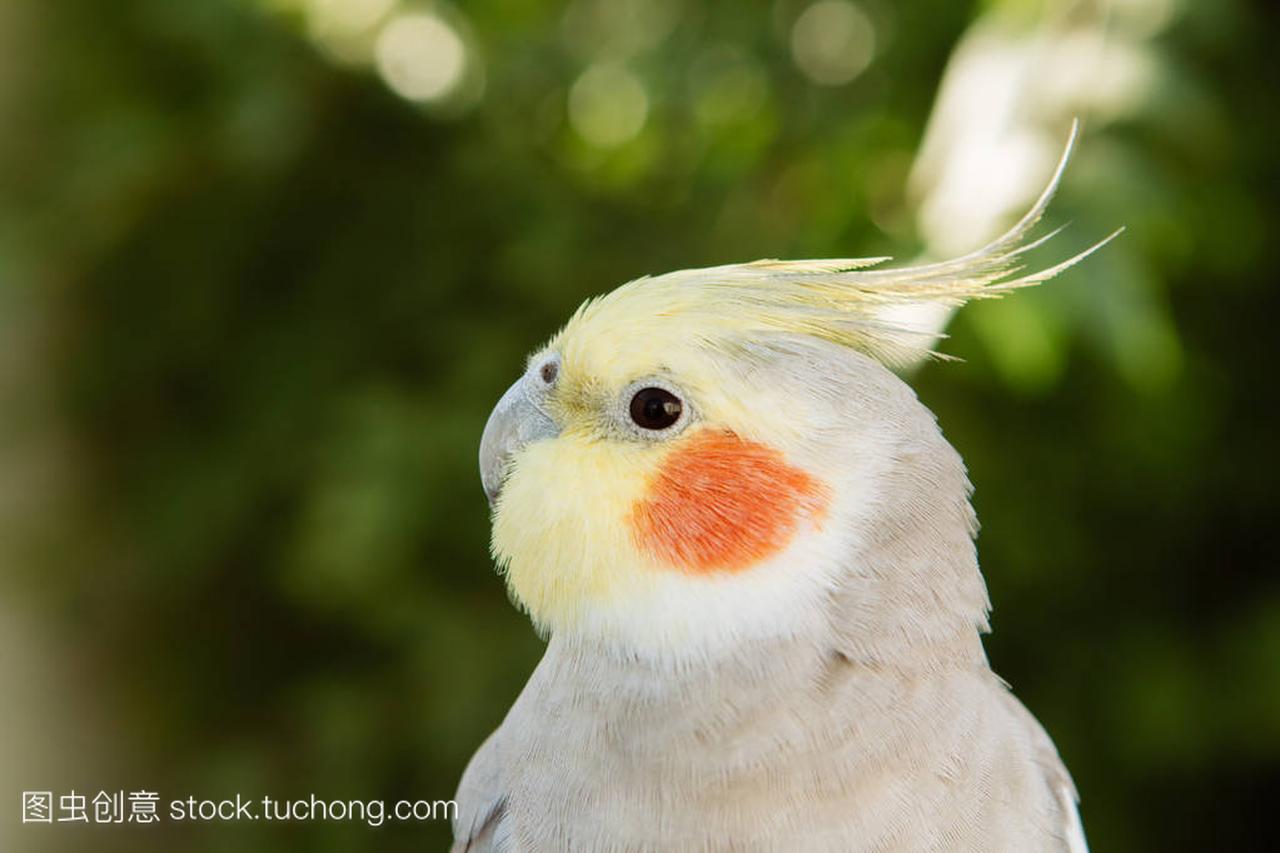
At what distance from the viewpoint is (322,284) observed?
281cm

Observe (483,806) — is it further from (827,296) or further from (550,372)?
(827,296)

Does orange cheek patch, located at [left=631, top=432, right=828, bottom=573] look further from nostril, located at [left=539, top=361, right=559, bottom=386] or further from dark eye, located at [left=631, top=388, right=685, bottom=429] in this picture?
nostril, located at [left=539, top=361, right=559, bottom=386]

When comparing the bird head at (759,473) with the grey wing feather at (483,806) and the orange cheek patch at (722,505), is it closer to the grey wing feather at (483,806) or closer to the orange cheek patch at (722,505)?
the orange cheek patch at (722,505)

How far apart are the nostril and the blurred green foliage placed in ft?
3.45

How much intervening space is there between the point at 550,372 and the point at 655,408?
155mm

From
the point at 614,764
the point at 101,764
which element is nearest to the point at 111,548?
the point at 101,764

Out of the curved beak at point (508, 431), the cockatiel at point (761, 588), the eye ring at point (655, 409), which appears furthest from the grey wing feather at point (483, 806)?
the eye ring at point (655, 409)

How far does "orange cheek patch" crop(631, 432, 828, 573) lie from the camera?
4.16ft

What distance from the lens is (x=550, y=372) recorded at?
1.38 m

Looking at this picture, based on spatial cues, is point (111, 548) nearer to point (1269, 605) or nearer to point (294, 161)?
point (294, 161)

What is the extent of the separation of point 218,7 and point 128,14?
Result: 53cm

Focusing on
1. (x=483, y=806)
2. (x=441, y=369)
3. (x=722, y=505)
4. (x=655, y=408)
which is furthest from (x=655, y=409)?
(x=441, y=369)

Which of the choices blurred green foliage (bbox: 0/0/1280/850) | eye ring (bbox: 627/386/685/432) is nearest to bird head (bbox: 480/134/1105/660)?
eye ring (bbox: 627/386/685/432)

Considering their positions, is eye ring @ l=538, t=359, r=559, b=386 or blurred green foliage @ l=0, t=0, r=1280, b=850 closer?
eye ring @ l=538, t=359, r=559, b=386
